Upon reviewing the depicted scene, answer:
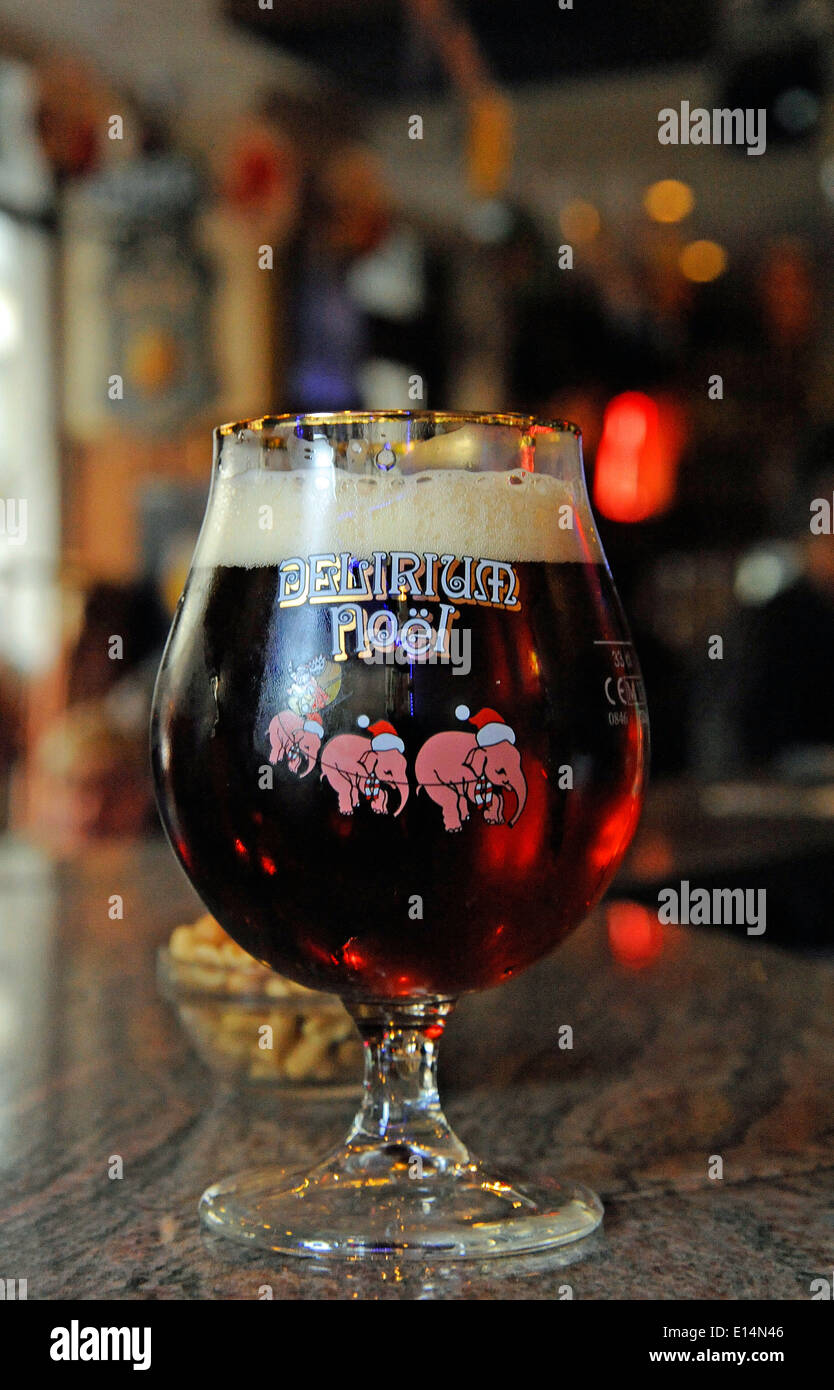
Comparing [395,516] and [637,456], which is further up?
[637,456]

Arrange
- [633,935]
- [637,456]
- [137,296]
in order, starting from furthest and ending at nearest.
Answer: [637,456] → [137,296] → [633,935]

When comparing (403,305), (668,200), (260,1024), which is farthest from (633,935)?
(668,200)

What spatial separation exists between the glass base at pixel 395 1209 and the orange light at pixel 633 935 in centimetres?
51

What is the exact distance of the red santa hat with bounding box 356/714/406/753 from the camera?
0.56 metres

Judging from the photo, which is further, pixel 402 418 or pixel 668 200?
pixel 668 200

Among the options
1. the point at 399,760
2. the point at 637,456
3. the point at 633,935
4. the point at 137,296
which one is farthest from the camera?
the point at 637,456

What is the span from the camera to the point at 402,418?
57 cm

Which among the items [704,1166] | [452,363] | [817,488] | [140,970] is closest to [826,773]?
[817,488]

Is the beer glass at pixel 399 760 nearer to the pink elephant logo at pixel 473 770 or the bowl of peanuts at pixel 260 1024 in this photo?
the pink elephant logo at pixel 473 770

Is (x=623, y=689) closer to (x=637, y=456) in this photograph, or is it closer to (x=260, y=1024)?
(x=260, y=1024)

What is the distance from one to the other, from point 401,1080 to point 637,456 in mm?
6120

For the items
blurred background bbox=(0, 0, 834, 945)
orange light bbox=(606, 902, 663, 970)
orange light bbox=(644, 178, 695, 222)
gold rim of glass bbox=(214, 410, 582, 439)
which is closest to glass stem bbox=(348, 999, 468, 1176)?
gold rim of glass bbox=(214, 410, 582, 439)

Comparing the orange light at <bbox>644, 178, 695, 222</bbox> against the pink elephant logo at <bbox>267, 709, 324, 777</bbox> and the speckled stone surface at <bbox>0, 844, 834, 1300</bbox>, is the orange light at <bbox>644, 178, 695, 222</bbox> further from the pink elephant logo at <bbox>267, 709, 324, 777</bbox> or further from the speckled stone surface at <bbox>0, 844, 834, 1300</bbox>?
the pink elephant logo at <bbox>267, 709, 324, 777</bbox>

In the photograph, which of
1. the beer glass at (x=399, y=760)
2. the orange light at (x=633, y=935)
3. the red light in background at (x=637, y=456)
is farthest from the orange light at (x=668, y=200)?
the beer glass at (x=399, y=760)
